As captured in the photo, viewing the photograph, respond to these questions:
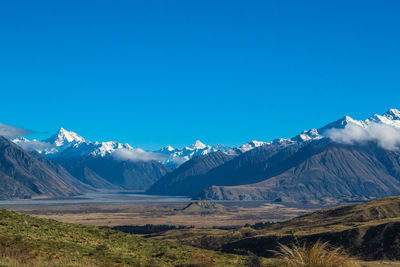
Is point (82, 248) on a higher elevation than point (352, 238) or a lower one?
higher

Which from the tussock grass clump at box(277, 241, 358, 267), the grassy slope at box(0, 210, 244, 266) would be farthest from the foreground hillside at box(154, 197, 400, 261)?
the tussock grass clump at box(277, 241, 358, 267)

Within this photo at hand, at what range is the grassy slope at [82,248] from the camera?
3362 centimetres

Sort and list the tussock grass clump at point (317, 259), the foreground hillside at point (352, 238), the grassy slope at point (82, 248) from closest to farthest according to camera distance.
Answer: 1. the tussock grass clump at point (317, 259)
2. the grassy slope at point (82, 248)
3. the foreground hillside at point (352, 238)

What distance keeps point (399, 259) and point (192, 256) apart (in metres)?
56.4

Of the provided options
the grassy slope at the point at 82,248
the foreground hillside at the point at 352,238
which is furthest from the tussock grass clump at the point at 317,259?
the foreground hillside at the point at 352,238

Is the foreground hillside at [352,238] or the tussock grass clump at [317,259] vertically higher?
the tussock grass clump at [317,259]

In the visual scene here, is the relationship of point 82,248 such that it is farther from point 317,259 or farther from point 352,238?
point 352,238

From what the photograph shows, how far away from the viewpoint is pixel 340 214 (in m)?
176

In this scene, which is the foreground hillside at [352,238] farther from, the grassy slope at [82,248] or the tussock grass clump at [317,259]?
the tussock grass clump at [317,259]

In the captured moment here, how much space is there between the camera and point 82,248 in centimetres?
4153

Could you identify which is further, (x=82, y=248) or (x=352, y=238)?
(x=352, y=238)

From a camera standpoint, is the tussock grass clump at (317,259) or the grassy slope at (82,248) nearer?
the tussock grass clump at (317,259)

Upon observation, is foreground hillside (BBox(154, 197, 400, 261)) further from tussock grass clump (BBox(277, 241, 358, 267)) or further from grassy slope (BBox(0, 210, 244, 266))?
tussock grass clump (BBox(277, 241, 358, 267))

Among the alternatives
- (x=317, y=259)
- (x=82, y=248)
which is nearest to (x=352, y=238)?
(x=82, y=248)
